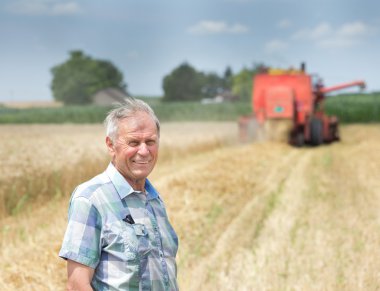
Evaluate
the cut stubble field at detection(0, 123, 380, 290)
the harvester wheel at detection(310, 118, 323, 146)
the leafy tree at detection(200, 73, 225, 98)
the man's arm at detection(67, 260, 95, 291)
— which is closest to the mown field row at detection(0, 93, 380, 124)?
the harvester wheel at detection(310, 118, 323, 146)

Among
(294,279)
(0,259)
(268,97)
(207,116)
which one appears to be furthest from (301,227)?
(207,116)

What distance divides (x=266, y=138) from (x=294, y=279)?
50.5 feet

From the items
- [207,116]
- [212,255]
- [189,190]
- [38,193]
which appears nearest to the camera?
[212,255]

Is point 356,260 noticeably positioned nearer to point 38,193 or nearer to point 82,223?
point 82,223

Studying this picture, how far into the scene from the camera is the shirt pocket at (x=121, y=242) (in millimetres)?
2832

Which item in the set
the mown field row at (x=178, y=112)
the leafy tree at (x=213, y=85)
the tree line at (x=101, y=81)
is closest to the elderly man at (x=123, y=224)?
the mown field row at (x=178, y=112)

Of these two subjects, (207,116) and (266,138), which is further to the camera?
(207,116)

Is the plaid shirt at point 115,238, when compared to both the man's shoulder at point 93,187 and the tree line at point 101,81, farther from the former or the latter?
the tree line at point 101,81

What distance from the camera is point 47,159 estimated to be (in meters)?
12.9

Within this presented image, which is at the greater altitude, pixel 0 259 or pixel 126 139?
pixel 126 139

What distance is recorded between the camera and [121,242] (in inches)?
112

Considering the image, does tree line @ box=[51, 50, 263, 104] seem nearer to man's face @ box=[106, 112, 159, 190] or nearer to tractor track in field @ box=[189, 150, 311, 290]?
tractor track in field @ box=[189, 150, 311, 290]

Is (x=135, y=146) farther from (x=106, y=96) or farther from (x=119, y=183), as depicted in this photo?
(x=106, y=96)

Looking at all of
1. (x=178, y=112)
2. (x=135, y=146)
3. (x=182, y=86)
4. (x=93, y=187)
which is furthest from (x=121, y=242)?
(x=182, y=86)
